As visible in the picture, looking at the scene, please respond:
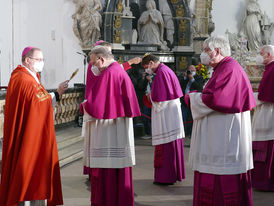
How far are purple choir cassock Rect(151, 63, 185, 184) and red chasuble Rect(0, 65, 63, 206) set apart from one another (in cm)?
234

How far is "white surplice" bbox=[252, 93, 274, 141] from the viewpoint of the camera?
646 centimetres

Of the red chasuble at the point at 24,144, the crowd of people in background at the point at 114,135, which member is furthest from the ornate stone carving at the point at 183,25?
the red chasuble at the point at 24,144

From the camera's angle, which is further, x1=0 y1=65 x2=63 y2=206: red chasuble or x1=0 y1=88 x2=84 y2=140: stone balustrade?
x1=0 y1=88 x2=84 y2=140: stone balustrade

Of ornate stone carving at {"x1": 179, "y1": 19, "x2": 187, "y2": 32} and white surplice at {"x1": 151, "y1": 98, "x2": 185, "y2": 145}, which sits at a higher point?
ornate stone carving at {"x1": 179, "y1": 19, "x2": 187, "y2": 32}

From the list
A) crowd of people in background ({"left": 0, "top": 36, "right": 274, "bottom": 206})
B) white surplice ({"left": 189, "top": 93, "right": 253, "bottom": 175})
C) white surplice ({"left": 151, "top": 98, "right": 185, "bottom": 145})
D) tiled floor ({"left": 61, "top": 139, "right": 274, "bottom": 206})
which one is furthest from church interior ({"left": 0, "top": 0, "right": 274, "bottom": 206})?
white surplice ({"left": 189, "top": 93, "right": 253, "bottom": 175})

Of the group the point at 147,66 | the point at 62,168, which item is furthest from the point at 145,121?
the point at 147,66

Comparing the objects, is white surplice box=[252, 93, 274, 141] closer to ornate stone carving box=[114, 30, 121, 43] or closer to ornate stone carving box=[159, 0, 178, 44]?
ornate stone carving box=[114, 30, 121, 43]

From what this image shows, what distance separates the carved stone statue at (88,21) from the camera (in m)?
13.0

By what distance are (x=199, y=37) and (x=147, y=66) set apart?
8.78 metres

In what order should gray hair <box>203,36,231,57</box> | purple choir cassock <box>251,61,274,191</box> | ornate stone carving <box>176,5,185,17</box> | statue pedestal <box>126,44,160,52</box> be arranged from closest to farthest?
gray hair <box>203,36,231,57</box> → purple choir cassock <box>251,61,274,191</box> → statue pedestal <box>126,44,160,52</box> → ornate stone carving <box>176,5,185,17</box>

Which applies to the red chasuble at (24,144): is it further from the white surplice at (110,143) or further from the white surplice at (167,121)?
the white surplice at (167,121)

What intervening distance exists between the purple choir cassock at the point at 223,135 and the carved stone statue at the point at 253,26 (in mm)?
14299

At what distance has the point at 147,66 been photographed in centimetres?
687

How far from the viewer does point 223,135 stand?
4.64m
